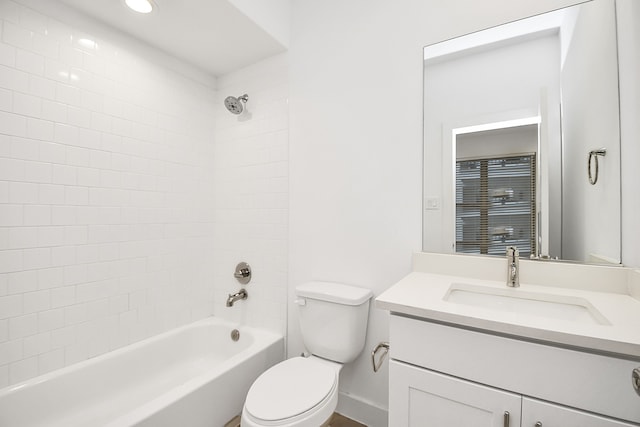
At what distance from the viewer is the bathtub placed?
1.27 metres

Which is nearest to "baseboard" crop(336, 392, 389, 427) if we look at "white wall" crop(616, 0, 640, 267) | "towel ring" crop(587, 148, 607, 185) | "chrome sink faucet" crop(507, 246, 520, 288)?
"chrome sink faucet" crop(507, 246, 520, 288)

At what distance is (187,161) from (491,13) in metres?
2.00

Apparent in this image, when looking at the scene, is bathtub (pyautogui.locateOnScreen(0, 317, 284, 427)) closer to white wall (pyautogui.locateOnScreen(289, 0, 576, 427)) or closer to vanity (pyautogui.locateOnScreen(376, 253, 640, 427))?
white wall (pyautogui.locateOnScreen(289, 0, 576, 427))

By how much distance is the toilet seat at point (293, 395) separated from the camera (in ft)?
3.59

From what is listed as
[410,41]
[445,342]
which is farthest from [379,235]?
[410,41]

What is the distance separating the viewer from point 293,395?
1.21m

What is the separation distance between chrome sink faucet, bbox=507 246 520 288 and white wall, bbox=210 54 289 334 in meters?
1.26

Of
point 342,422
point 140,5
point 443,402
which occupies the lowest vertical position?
point 342,422

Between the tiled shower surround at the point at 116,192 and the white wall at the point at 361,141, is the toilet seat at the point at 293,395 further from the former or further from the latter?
the tiled shower surround at the point at 116,192

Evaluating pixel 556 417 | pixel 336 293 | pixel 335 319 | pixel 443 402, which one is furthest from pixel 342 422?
pixel 556 417

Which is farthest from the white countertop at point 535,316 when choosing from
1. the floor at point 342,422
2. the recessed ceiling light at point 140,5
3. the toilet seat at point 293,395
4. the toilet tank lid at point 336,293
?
the recessed ceiling light at point 140,5

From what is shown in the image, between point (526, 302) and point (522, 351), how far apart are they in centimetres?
38

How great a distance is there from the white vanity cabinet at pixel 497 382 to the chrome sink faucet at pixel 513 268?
44cm

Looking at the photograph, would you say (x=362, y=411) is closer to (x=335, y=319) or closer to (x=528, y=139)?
(x=335, y=319)
